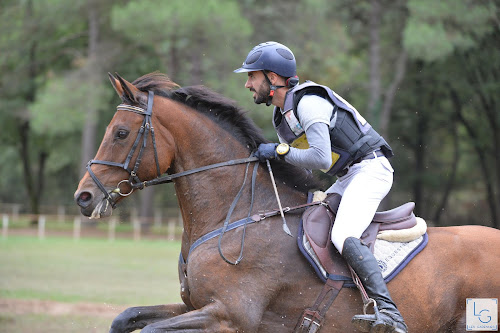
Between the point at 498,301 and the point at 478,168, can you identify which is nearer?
the point at 498,301

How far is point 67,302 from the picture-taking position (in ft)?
39.9

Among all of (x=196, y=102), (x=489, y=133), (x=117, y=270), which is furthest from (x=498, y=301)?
(x=489, y=133)

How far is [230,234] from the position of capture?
16.6 ft

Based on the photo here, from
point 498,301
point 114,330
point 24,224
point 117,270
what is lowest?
point 24,224

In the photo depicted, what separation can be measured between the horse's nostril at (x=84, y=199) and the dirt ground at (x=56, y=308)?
5971mm

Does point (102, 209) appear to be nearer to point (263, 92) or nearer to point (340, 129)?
point (263, 92)

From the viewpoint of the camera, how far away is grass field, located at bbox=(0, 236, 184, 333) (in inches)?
399

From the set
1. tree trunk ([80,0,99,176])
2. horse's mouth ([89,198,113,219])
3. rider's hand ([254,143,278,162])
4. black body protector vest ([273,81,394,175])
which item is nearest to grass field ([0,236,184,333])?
horse's mouth ([89,198,113,219])

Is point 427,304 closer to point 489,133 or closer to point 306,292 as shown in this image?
point 306,292

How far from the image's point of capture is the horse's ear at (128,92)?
16.9 ft

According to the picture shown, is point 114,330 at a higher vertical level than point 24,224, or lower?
higher

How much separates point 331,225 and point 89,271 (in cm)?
1355

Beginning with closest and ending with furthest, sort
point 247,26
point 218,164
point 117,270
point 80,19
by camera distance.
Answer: point 218,164 → point 117,270 → point 247,26 → point 80,19

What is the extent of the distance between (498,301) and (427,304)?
712mm
